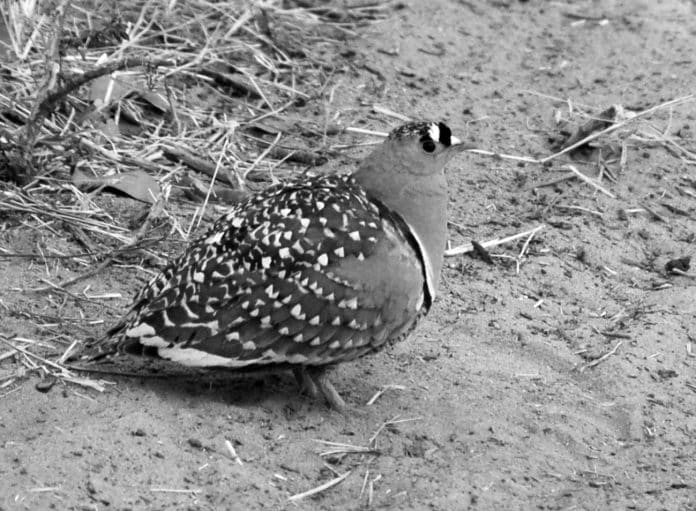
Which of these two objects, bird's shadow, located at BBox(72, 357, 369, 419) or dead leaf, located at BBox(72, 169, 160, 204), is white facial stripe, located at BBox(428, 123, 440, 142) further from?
dead leaf, located at BBox(72, 169, 160, 204)

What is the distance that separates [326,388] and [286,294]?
506mm

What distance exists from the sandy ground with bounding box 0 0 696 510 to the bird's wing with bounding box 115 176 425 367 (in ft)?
0.95

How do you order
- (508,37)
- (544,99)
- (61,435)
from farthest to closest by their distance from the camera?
(508,37)
(544,99)
(61,435)

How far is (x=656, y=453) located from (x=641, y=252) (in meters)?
1.73

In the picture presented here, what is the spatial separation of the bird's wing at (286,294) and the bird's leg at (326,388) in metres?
0.18

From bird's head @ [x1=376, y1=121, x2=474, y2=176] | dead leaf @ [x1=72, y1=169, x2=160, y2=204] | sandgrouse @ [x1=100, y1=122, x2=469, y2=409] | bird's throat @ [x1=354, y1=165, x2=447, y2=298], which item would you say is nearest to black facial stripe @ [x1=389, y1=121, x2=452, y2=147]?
bird's head @ [x1=376, y1=121, x2=474, y2=176]

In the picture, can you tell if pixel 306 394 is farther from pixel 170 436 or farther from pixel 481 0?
pixel 481 0

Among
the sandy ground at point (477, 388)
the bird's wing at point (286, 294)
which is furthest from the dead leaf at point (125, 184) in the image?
the bird's wing at point (286, 294)

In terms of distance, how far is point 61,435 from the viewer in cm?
412

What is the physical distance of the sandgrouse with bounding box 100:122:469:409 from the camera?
439 cm

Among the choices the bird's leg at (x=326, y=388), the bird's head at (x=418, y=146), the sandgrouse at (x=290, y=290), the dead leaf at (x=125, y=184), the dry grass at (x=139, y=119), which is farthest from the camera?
the dead leaf at (x=125, y=184)

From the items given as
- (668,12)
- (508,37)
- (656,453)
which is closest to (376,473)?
(656,453)

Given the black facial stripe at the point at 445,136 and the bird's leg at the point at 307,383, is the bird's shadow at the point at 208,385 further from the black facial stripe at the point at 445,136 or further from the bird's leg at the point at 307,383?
the black facial stripe at the point at 445,136

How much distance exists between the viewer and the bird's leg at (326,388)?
4668 mm
